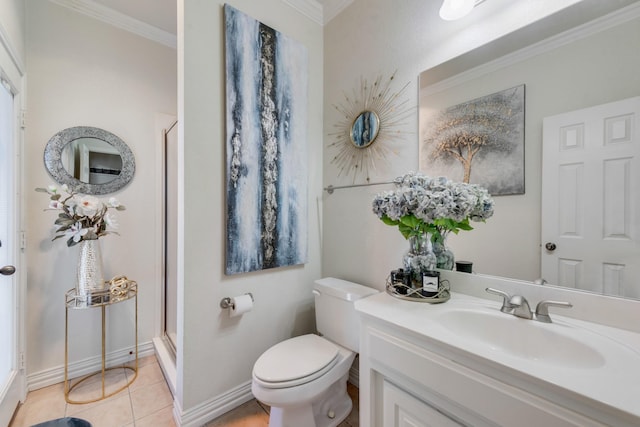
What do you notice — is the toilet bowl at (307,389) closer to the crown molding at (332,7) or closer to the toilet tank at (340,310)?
the toilet tank at (340,310)

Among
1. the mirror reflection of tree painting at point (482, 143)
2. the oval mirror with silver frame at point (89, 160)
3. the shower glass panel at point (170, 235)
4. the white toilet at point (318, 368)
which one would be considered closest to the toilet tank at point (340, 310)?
the white toilet at point (318, 368)

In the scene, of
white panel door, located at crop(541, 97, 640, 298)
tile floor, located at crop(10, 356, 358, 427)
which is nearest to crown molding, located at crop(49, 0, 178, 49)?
tile floor, located at crop(10, 356, 358, 427)

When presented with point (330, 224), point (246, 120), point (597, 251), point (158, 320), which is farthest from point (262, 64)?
point (158, 320)

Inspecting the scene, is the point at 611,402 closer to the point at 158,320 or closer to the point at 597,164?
the point at 597,164

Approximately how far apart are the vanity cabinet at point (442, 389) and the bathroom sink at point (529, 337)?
106mm

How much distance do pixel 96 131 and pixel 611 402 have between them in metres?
2.74

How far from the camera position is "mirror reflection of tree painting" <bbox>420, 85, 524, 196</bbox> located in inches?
42.1

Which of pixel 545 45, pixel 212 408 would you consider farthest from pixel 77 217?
pixel 545 45

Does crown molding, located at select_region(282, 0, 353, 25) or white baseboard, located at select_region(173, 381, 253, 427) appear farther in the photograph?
crown molding, located at select_region(282, 0, 353, 25)

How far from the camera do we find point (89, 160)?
5.88ft

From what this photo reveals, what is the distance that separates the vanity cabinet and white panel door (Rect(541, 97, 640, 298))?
0.56m

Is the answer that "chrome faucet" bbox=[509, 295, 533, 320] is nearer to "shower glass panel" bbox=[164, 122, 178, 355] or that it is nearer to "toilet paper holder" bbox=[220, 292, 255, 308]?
"toilet paper holder" bbox=[220, 292, 255, 308]

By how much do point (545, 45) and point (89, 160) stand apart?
2668mm

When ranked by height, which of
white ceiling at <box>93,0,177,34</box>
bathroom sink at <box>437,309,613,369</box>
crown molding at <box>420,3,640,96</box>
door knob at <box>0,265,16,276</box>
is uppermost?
white ceiling at <box>93,0,177,34</box>
